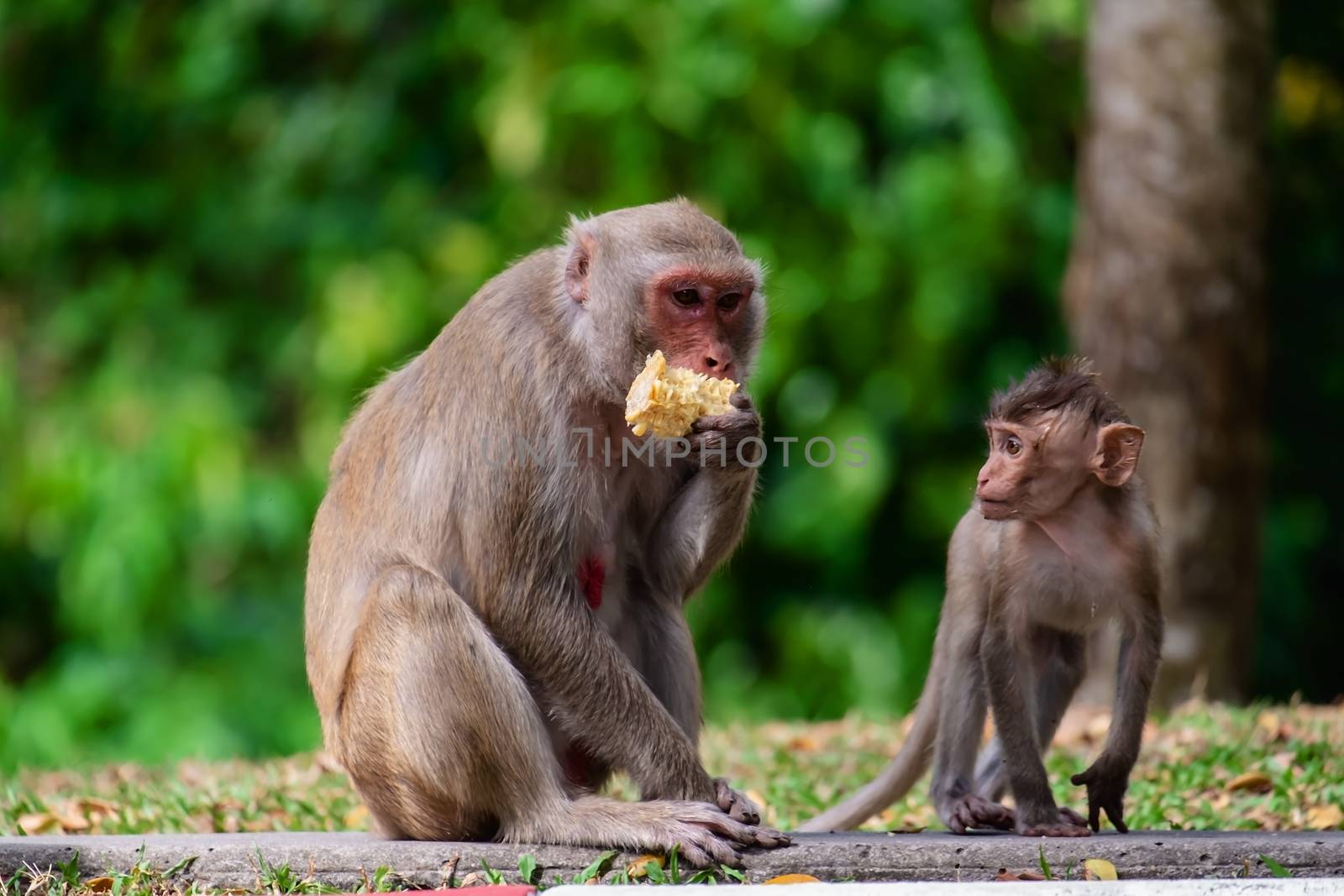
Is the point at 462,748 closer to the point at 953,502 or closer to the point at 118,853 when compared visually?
the point at 118,853

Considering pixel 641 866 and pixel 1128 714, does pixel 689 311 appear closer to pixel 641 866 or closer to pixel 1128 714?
pixel 641 866

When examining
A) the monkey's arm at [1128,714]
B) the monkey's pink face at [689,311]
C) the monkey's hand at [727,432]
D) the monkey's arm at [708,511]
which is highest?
the monkey's pink face at [689,311]

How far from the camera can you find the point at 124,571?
11891 millimetres

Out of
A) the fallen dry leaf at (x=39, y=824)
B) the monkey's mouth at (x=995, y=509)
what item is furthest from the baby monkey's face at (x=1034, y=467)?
the fallen dry leaf at (x=39, y=824)

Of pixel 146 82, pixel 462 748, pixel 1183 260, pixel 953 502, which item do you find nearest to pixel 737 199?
pixel 953 502

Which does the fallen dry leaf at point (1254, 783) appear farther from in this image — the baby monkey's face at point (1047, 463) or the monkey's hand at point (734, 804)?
the monkey's hand at point (734, 804)

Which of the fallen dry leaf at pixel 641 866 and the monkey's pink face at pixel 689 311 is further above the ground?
the monkey's pink face at pixel 689 311

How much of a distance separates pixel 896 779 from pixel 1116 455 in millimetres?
1508

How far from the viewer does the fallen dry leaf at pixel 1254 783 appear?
6.46 meters

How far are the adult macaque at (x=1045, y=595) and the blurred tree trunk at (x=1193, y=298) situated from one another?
161 inches

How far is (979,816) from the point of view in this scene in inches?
208

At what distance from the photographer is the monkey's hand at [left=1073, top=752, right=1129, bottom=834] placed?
5062 millimetres

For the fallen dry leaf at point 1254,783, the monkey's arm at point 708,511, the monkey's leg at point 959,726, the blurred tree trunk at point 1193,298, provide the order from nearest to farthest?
the monkey's arm at point 708,511, the monkey's leg at point 959,726, the fallen dry leaf at point 1254,783, the blurred tree trunk at point 1193,298

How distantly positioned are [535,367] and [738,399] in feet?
2.12
